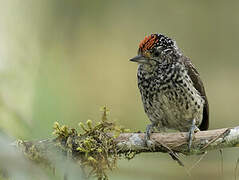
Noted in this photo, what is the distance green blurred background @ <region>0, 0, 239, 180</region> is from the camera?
498cm

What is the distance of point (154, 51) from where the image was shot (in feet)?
12.8

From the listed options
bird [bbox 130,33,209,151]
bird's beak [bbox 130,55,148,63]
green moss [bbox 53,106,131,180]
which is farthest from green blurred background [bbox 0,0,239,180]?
green moss [bbox 53,106,131,180]

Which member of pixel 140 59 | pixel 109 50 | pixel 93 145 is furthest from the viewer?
pixel 109 50

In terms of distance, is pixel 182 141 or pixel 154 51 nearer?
pixel 182 141

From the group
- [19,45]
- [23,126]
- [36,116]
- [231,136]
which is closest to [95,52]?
[19,45]

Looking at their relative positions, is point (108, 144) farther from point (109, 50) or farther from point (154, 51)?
point (109, 50)

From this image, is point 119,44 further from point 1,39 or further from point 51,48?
point 1,39

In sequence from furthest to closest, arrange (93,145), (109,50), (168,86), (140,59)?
(109,50) → (140,59) → (168,86) → (93,145)

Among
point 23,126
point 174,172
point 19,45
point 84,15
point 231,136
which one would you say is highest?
point 84,15

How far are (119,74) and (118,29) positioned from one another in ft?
2.82

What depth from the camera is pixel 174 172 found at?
3.96 metres

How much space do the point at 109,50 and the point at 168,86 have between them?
290cm

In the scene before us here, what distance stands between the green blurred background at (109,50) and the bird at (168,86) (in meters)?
0.72

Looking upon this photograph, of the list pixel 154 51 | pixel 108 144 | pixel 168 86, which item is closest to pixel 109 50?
pixel 154 51
